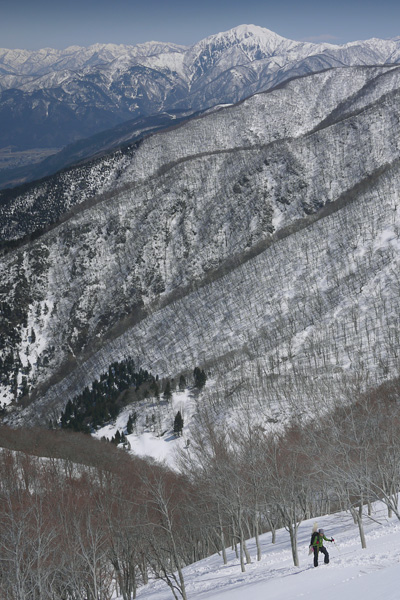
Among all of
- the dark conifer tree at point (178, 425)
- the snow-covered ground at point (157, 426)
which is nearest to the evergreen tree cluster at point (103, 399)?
the snow-covered ground at point (157, 426)

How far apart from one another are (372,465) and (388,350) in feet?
282

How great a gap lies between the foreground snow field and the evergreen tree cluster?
75532 millimetres

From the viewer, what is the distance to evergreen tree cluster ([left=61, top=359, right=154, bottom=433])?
11881cm

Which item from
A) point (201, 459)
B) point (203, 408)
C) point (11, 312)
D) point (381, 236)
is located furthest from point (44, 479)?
point (11, 312)

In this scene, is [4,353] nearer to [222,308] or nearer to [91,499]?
[222,308]

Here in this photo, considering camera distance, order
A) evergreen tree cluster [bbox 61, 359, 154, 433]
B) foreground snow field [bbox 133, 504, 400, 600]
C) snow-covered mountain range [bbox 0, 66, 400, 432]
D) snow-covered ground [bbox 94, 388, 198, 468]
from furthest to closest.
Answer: snow-covered mountain range [bbox 0, 66, 400, 432] < evergreen tree cluster [bbox 61, 359, 154, 433] < snow-covered ground [bbox 94, 388, 198, 468] < foreground snow field [bbox 133, 504, 400, 600]

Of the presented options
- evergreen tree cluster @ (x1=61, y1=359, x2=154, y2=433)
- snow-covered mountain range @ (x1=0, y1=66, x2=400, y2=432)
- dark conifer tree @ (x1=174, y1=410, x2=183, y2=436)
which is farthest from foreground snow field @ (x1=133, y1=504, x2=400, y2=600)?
evergreen tree cluster @ (x1=61, y1=359, x2=154, y2=433)

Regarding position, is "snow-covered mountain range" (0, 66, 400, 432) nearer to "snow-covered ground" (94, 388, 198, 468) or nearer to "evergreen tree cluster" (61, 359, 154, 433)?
"evergreen tree cluster" (61, 359, 154, 433)

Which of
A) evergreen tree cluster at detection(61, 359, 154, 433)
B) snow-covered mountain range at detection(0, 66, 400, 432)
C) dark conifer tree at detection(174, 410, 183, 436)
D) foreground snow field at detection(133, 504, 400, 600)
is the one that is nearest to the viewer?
foreground snow field at detection(133, 504, 400, 600)

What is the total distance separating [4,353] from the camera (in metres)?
180

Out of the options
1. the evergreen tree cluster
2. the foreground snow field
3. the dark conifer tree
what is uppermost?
the evergreen tree cluster

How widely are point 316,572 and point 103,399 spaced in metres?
112

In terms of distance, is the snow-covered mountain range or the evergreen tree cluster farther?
the snow-covered mountain range

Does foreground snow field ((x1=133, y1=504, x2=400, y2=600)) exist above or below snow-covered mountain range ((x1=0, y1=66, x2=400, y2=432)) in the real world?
below
